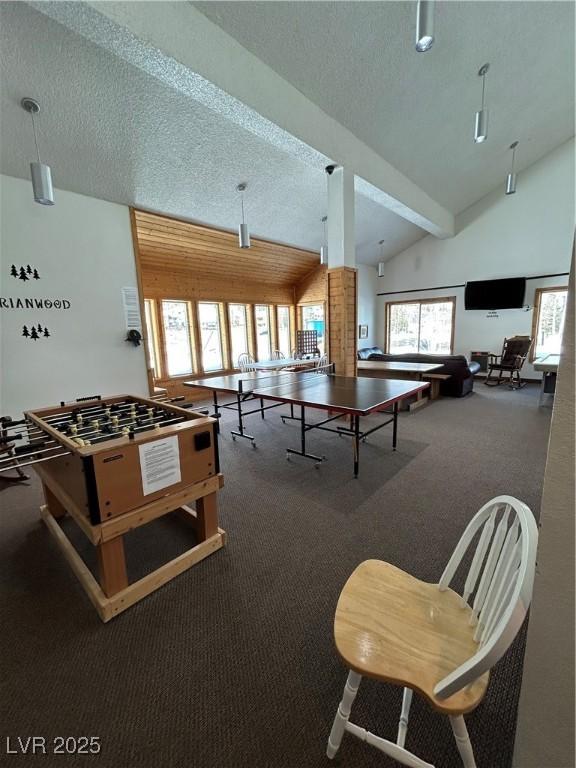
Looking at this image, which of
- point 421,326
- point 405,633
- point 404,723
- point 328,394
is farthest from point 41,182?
point 421,326

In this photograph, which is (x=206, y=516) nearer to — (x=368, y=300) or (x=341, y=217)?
(x=341, y=217)

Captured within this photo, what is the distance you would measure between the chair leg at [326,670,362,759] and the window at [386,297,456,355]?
9030 millimetres

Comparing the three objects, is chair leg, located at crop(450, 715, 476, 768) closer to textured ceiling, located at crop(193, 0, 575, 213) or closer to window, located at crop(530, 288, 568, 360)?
textured ceiling, located at crop(193, 0, 575, 213)

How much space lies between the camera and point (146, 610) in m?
1.63

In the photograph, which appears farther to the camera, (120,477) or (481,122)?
(481,122)

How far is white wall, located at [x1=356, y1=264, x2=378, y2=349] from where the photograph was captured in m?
9.29

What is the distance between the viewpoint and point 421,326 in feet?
30.4

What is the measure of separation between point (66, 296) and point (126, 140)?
187 centimetres

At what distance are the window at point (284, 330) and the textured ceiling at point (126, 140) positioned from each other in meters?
3.52

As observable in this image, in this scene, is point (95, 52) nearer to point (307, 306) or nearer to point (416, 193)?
point (416, 193)

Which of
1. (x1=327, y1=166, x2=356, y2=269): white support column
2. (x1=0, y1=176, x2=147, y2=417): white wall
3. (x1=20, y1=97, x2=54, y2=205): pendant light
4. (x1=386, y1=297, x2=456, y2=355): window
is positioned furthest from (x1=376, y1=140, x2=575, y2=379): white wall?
(x1=20, y1=97, x2=54, y2=205): pendant light

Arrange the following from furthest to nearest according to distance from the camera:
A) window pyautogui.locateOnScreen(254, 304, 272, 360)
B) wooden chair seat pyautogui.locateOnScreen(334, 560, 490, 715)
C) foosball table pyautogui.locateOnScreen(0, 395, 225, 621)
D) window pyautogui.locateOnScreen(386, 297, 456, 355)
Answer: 1. window pyautogui.locateOnScreen(386, 297, 456, 355)
2. window pyautogui.locateOnScreen(254, 304, 272, 360)
3. foosball table pyautogui.locateOnScreen(0, 395, 225, 621)
4. wooden chair seat pyautogui.locateOnScreen(334, 560, 490, 715)

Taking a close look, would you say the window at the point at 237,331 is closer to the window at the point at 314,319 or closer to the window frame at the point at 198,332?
the window frame at the point at 198,332

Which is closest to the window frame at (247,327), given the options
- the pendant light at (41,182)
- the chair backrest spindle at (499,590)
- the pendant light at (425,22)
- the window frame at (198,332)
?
the window frame at (198,332)
